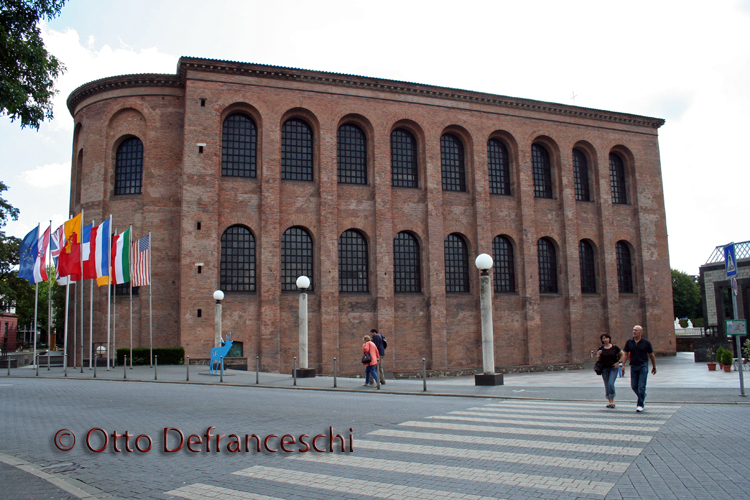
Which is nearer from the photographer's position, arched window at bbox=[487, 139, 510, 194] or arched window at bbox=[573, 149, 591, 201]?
arched window at bbox=[487, 139, 510, 194]

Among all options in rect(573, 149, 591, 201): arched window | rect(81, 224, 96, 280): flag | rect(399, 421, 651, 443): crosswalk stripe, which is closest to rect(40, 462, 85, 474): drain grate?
rect(399, 421, 651, 443): crosswalk stripe

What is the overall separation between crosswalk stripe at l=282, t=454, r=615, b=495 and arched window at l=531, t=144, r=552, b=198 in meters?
30.5

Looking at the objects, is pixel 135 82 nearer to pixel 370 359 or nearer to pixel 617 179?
pixel 370 359

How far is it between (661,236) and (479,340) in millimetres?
16030

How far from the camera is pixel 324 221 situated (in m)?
28.5

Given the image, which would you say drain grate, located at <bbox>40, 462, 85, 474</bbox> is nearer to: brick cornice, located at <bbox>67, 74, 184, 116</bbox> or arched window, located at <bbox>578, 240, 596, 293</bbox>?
brick cornice, located at <bbox>67, 74, 184, 116</bbox>

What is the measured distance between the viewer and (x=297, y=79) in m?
29.1

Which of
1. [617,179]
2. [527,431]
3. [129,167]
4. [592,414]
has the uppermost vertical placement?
[617,179]

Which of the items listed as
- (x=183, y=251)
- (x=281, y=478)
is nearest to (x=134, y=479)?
(x=281, y=478)

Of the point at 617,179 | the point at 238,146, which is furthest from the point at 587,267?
the point at 238,146

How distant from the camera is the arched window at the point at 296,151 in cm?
2930

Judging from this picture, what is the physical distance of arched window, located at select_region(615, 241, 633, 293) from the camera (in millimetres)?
36344

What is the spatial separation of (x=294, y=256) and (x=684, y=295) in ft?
198

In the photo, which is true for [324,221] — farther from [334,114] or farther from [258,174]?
[334,114]
